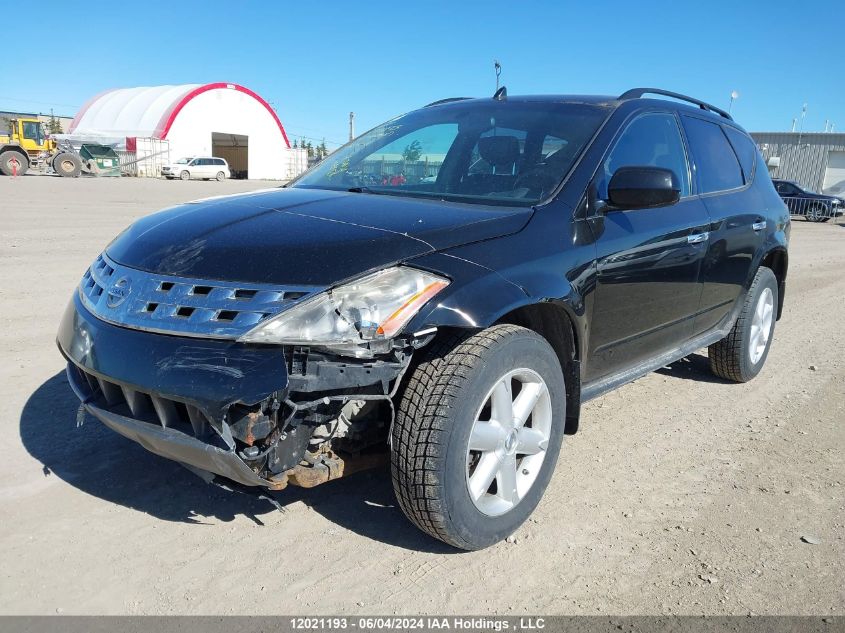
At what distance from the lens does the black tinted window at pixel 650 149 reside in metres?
3.50

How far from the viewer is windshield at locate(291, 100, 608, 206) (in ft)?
11.0

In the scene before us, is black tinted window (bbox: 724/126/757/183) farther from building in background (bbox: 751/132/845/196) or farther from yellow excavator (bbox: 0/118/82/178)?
building in background (bbox: 751/132/845/196)

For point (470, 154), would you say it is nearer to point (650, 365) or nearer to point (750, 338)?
point (650, 365)

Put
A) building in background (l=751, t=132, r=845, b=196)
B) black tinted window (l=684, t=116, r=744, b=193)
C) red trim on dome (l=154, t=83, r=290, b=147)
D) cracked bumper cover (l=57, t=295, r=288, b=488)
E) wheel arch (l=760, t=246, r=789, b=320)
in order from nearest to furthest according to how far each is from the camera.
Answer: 1. cracked bumper cover (l=57, t=295, r=288, b=488)
2. black tinted window (l=684, t=116, r=744, b=193)
3. wheel arch (l=760, t=246, r=789, b=320)
4. building in background (l=751, t=132, r=845, b=196)
5. red trim on dome (l=154, t=83, r=290, b=147)

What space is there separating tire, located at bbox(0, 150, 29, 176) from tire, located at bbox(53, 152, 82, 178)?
6.20 feet

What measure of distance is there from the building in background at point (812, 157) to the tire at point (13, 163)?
37.9 metres

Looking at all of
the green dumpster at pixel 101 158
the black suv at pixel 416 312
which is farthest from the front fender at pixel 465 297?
the green dumpster at pixel 101 158

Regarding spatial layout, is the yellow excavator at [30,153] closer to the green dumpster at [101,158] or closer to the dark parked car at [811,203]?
the green dumpster at [101,158]

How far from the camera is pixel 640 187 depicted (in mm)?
3180

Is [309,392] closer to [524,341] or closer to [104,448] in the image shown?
[524,341]

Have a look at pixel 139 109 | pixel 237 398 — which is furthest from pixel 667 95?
pixel 139 109

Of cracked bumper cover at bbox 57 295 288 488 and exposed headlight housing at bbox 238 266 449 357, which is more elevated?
exposed headlight housing at bbox 238 266 449 357

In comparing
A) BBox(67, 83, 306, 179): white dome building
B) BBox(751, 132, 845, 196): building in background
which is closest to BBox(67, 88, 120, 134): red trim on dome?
BBox(67, 83, 306, 179): white dome building

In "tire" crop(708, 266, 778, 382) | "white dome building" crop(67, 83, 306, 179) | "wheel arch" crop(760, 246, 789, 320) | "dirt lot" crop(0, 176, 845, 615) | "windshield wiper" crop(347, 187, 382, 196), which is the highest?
"white dome building" crop(67, 83, 306, 179)
